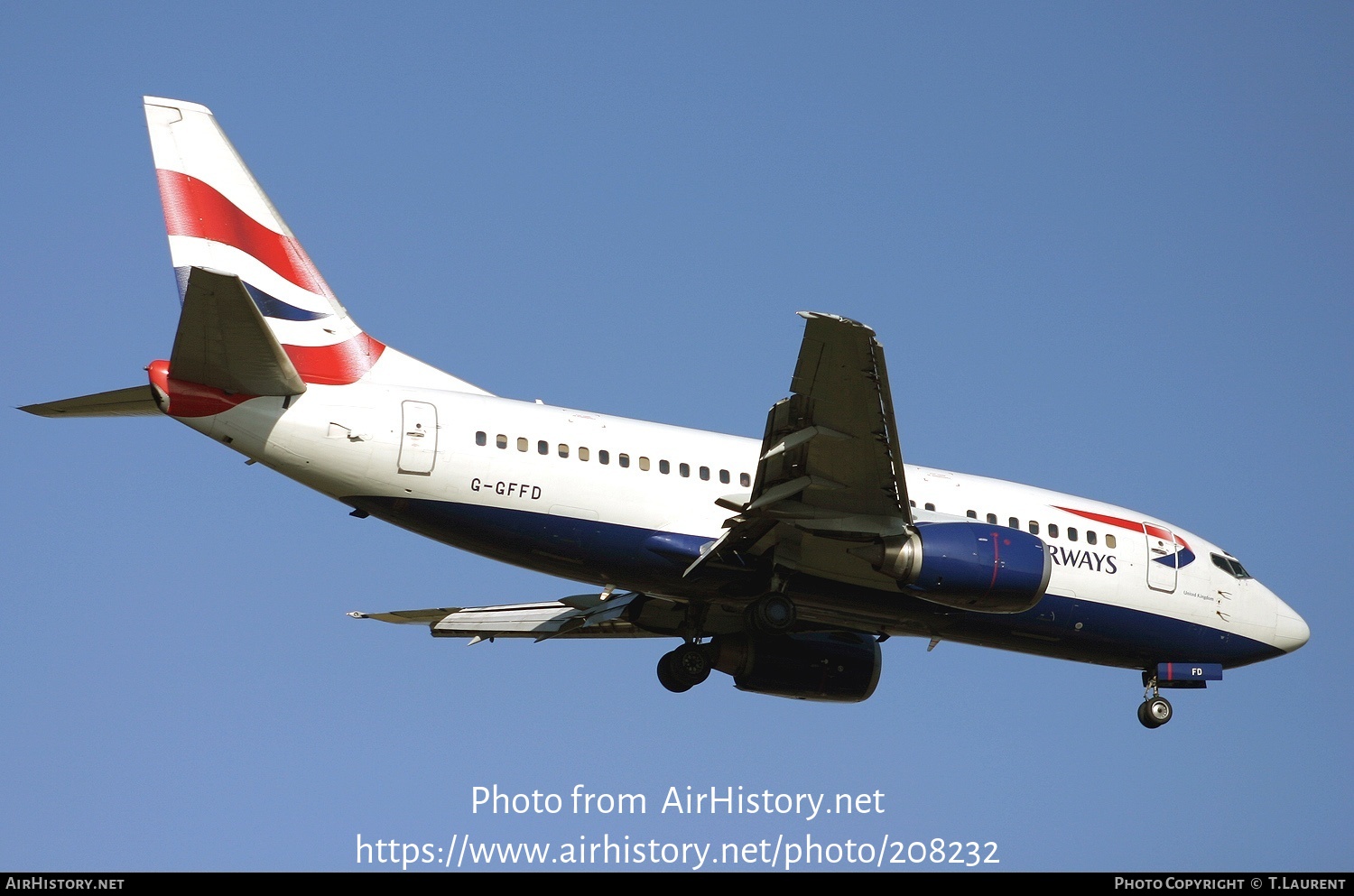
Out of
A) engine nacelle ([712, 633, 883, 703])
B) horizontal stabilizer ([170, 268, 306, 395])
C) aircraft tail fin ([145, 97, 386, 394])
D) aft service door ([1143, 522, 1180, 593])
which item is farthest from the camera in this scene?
engine nacelle ([712, 633, 883, 703])

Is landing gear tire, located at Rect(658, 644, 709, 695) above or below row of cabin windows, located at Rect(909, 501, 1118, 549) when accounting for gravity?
below

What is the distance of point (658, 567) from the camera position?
25.1 meters

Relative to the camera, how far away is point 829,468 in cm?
2391

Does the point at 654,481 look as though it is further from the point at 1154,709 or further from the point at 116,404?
the point at 1154,709

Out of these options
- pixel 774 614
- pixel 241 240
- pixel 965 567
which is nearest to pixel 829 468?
pixel 965 567

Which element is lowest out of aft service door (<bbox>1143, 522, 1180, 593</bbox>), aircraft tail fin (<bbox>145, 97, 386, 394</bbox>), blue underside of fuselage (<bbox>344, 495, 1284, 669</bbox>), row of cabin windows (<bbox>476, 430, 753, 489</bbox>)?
blue underside of fuselage (<bbox>344, 495, 1284, 669</bbox>)

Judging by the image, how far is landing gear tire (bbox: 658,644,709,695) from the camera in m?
28.7

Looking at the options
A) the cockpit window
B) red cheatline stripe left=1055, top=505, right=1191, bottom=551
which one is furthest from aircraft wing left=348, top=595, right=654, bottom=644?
the cockpit window

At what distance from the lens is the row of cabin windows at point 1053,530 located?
27375 mm

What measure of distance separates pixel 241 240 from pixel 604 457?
6.65m

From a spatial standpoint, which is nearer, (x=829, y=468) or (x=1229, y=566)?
(x=829, y=468)

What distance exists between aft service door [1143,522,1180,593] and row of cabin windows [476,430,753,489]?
7625mm

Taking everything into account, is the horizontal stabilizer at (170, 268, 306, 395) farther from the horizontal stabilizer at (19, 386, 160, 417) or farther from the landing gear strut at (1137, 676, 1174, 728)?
the landing gear strut at (1137, 676, 1174, 728)
